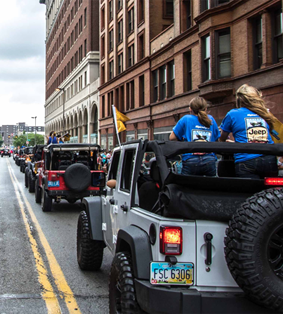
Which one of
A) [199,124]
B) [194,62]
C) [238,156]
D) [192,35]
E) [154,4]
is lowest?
[238,156]

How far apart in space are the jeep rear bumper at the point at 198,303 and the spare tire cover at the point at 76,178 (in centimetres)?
883

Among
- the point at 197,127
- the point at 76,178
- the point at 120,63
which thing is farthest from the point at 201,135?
the point at 120,63

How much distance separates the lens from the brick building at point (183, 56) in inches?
715

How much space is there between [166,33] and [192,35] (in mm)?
5126

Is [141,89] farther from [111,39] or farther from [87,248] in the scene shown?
[87,248]

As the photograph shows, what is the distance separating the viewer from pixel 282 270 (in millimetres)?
3066

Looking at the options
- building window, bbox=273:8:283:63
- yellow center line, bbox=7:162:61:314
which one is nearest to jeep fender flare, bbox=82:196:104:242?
yellow center line, bbox=7:162:61:314

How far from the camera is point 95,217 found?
5727 mm

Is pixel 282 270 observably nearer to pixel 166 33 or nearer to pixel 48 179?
pixel 48 179

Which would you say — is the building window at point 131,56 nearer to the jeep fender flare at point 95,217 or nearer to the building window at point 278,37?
the building window at point 278,37

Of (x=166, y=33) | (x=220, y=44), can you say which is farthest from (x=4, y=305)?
(x=166, y=33)

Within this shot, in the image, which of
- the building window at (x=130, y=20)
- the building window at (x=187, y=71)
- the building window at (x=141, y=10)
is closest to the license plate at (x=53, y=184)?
the building window at (x=187, y=71)

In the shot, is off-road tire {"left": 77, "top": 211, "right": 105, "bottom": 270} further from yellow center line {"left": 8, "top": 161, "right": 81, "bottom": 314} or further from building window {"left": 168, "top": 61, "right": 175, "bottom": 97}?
building window {"left": 168, "top": 61, "right": 175, "bottom": 97}

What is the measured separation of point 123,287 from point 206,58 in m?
19.8
